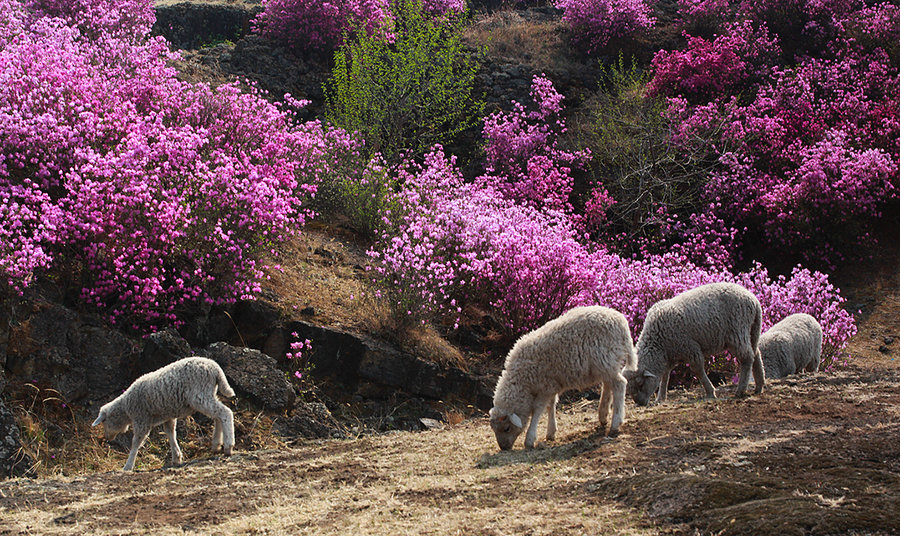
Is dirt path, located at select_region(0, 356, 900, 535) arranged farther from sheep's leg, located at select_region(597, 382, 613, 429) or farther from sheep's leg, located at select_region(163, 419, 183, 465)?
sheep's leg, located at select_region(163, 419, 183, 465)

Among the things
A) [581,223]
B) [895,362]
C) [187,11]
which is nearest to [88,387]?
[581,223]

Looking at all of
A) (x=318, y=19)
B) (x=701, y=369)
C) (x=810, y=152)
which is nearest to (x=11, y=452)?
(x=701, y=369)

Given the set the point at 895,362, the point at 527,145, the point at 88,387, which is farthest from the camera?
the point at 527,145

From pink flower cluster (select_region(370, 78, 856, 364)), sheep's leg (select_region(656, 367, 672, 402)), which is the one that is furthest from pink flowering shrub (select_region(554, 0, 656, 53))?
sheep's leg (select_region(656, 367, 672, 402))

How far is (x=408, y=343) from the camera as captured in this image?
11.1m

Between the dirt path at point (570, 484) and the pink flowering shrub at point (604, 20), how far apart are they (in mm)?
19123

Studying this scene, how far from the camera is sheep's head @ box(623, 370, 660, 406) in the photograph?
8047 mm

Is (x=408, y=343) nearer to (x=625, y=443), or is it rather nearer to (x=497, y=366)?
(x=497, y=366)

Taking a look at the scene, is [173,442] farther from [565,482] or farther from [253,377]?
[565,482]

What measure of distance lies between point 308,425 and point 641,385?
148 inches

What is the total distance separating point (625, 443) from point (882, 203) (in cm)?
1441

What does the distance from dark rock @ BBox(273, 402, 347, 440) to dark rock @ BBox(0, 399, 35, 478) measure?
247cm

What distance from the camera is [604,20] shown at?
25.1 meters

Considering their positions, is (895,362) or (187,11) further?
(187,11)
